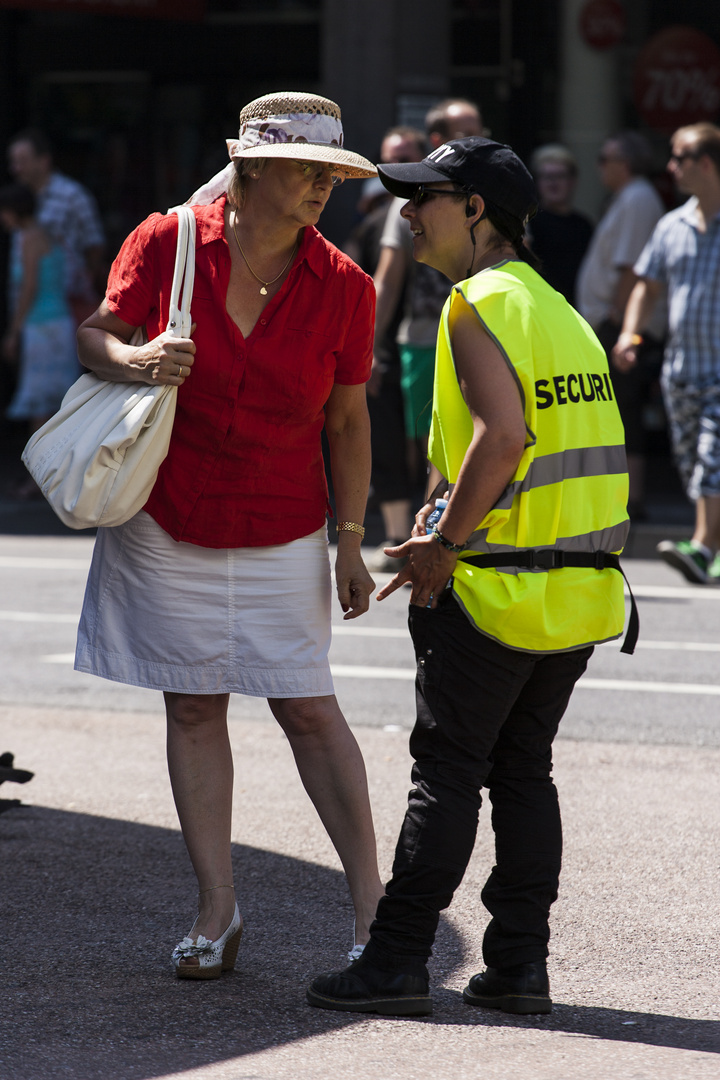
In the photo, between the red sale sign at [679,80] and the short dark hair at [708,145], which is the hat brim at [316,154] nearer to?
the short dark hair at [708,145]

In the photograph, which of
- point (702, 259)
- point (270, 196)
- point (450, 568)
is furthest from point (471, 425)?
point (702, 259)

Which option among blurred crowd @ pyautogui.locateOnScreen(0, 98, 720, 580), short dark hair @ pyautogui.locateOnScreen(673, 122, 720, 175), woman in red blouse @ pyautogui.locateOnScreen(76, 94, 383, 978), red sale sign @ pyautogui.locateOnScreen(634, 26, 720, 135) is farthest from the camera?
red sale sign @ pyautogui.locateOnScreen(634, 26, 720, 135)

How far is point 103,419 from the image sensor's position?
3.66 metres

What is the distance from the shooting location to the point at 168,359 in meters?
3.59

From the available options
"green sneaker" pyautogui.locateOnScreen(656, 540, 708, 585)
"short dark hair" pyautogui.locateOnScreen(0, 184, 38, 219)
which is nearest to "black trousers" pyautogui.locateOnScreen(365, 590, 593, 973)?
"green sneaker" pyautogui.locateOnScreen(656, 540, 708, 585)

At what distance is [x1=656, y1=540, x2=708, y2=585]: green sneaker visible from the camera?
8.91m

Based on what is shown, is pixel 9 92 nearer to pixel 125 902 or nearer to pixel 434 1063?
pixel 125 902

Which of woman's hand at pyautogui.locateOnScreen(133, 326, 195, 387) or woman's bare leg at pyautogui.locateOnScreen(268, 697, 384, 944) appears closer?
woman's hand at pyautogui.locateOnScreen(133, 326, 195, 387)

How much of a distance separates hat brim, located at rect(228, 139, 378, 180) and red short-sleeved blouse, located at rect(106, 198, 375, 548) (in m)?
0.20

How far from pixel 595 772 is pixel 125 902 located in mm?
1874

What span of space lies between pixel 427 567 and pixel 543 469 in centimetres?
31

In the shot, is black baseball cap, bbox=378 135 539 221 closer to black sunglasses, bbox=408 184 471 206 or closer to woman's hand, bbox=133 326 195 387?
black sunglasses, bbox=408 184 471 206

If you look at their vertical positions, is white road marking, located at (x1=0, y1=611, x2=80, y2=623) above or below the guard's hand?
below

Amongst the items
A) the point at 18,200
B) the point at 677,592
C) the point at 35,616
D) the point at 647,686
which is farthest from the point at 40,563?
the point at 647,686
